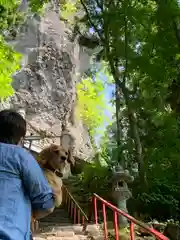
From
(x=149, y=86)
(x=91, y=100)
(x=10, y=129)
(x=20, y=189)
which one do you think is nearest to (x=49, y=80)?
(x=91, y=100)

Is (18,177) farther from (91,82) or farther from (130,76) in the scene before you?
(91,82)

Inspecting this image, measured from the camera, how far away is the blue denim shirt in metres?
1.49

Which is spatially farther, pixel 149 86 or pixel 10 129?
pixel 149 86

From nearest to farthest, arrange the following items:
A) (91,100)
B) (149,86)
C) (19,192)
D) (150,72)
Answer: (19,192) → (150,72) → (149,86) → (91,100)

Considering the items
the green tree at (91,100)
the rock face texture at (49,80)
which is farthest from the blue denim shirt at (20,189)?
the green tree at (91,100)

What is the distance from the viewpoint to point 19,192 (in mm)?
1571

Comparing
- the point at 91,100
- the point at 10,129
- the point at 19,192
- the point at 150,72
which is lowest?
the point at 19,192

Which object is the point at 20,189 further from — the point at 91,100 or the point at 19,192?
the point at 91,100

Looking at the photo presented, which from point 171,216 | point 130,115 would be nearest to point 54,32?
point 130,115

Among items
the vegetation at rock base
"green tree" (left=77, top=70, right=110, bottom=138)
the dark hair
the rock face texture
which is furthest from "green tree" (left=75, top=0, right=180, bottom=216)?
"green tree" (left=77, top=70, right=110, bottom=138)

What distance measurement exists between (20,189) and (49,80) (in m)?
20.9

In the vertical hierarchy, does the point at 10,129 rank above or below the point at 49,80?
below

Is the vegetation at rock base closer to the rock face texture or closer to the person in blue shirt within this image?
the person in blue shirt

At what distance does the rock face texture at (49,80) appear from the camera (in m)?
20.9
